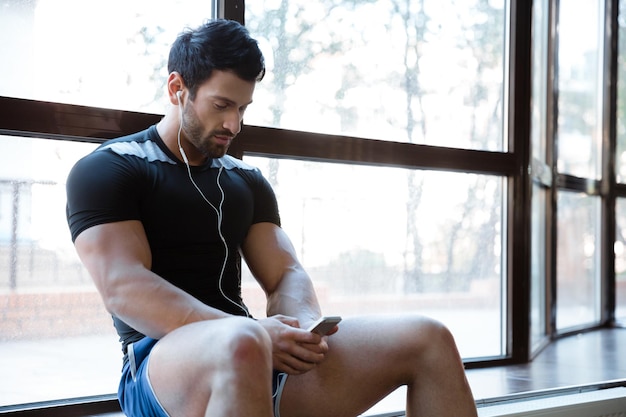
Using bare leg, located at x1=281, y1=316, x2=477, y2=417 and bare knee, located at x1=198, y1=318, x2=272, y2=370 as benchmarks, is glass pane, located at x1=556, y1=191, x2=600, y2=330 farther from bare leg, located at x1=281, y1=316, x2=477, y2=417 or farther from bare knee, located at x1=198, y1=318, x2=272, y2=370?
bare knee, located at x1=198, y1=318, x2=272, y2=370

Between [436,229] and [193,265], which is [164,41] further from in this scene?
[436,229]

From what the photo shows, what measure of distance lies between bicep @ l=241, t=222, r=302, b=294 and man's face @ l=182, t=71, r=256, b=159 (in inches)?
9.9

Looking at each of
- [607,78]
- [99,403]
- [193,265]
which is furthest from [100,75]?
[607,78]

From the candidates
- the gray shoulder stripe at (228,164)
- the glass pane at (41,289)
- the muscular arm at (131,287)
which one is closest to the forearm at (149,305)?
the muscular arm at (131,287)

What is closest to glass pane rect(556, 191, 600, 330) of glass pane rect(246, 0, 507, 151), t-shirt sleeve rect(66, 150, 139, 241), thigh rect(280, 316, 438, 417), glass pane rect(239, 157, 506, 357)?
glass pane rect(239, 157, 506, 357)

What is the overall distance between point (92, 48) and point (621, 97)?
365cm

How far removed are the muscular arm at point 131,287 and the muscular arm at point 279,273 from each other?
29 cm

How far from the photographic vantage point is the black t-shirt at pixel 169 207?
1.62 m

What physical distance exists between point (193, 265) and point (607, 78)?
3.63 meters

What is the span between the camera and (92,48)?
2105mm

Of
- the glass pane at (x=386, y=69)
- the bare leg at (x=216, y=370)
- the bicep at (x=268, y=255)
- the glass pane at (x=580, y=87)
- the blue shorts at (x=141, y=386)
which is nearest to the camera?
the bare leg at (x=216, y=370)

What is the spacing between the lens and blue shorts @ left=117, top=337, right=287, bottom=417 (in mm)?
1518

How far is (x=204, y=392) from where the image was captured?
1.39 metres

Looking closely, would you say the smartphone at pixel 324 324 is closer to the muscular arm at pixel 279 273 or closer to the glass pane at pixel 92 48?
the muscular arm at pixel 279 273
